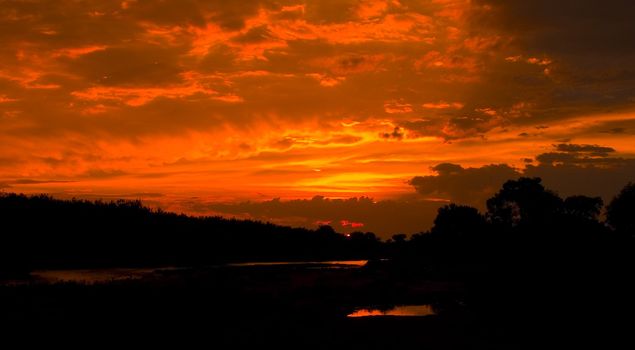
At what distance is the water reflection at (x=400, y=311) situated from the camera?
4153cm

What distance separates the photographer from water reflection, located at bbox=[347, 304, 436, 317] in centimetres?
4153

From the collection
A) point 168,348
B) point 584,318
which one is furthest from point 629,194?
point 168,348

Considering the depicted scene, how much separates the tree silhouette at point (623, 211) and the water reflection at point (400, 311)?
56490mm

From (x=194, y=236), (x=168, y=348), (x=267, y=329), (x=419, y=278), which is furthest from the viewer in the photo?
(x=194, y=236)

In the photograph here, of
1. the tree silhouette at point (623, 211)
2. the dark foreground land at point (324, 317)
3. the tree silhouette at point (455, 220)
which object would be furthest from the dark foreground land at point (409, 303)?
the tree silhouette at point (455, 220)

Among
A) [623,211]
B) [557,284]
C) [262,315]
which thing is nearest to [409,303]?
[557,284]

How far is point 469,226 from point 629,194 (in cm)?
4180

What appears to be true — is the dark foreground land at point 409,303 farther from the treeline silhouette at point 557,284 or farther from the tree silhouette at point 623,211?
the tree silhouette at point 623,211

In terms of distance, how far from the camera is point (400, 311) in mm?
43625

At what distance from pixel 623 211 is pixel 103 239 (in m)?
101

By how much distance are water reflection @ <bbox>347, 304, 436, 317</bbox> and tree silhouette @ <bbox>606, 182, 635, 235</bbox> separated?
56.5 meters

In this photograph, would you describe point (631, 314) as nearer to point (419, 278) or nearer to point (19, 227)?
point (419, 278)

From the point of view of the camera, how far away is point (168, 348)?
2567cm

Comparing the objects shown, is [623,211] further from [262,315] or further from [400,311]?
[262,315]
